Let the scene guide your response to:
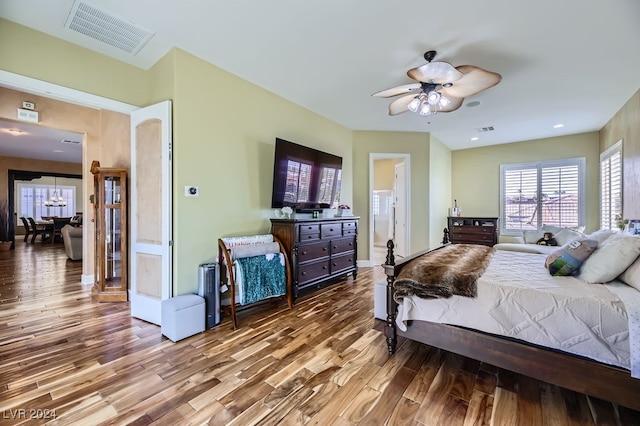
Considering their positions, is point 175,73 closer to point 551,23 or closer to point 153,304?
point 153,304

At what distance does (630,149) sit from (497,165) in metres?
2.80

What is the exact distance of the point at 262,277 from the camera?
3.05 metres

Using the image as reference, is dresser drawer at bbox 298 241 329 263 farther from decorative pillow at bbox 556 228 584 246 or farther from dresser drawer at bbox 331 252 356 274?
decorative pillow at bbox 556 228 584 246

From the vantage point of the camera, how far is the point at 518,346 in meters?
1.76

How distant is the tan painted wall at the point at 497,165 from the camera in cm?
546

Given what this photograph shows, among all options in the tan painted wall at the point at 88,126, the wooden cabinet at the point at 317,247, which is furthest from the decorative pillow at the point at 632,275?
the tan painted wall at the point at 88,126

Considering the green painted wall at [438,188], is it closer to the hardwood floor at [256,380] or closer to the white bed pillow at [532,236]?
the white bed pillow at [532,236]

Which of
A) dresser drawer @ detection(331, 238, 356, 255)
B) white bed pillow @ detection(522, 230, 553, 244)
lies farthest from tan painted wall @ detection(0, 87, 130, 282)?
white bed pillow @ detection(522, 230, 553, 244)

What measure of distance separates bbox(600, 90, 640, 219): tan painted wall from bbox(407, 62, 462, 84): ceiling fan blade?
9.93 ft

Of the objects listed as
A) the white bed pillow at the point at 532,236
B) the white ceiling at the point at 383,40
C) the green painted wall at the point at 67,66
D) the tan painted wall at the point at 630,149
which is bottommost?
the white bed pillow at the point at 532,236

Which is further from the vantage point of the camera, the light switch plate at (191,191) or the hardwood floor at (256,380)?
the light switch plate at (191,191)

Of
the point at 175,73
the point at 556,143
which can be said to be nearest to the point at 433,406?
the point at 175,73

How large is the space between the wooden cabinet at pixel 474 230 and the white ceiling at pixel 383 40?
291 cm

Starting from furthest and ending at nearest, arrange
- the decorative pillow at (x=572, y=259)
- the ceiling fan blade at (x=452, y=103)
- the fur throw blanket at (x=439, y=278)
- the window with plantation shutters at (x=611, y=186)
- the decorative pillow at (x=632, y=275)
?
the window with plantation shutters at (x=611, y=186) < the ceiling fan blade at (x=452, y=103) < the decorative pillow at (x=572, y=259) < the fur throw blanket at (x=439, y=278) < the decorative pillow at (x=632, y=275)
